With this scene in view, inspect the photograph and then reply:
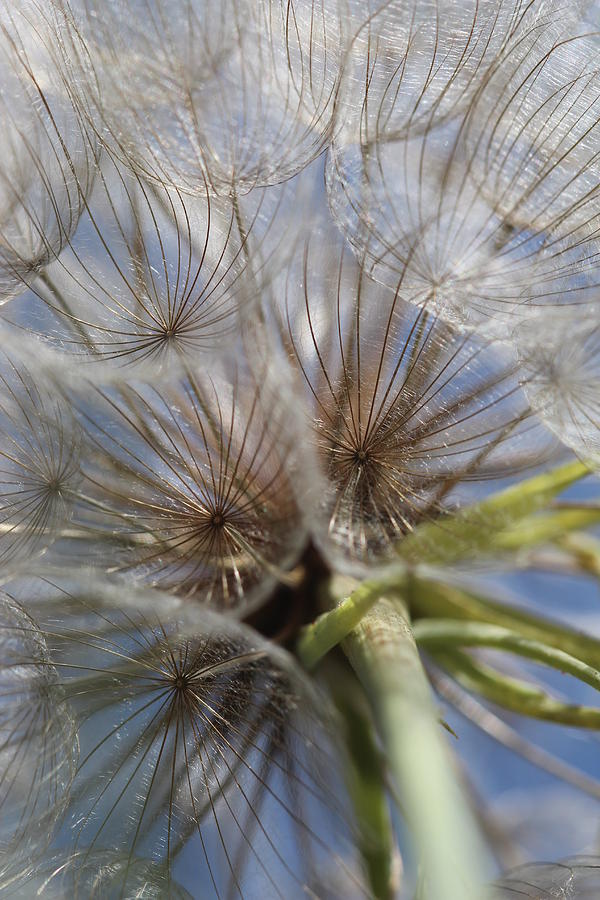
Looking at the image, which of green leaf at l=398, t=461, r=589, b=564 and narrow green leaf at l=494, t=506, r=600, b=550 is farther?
narrow green leaf at l=494, t=506, r=600, b=550

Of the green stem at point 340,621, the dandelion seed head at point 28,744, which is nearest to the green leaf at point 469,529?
the green stem at point 340,621

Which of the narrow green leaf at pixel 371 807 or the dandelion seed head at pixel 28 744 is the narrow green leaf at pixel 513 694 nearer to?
the narrow green leaf at pixel 371 807

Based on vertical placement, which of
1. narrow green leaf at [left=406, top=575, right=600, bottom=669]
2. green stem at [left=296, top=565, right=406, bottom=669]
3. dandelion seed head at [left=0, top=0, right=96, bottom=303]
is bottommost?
green stem at [left=296, top=565, right=406, bottom=669]

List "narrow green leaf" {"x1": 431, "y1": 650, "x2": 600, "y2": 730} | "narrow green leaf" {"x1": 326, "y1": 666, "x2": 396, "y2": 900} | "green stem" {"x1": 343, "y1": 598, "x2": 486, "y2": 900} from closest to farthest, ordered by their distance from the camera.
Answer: "green stem" {"x1": 343, "y1": 598, "x2": 486, "y2": 900}
"narrow green leaf" {"x1": 326, "y1": 666, "x2": 396, "y2": 900}
"narrow green leaf" {"x1": 431, "y1": 650, "x2": 600, "y2": 730}

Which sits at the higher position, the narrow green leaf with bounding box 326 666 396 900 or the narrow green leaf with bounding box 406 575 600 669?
the narrow green leaf with bounding box 406 575 600 669

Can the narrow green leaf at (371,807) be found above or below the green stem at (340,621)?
below

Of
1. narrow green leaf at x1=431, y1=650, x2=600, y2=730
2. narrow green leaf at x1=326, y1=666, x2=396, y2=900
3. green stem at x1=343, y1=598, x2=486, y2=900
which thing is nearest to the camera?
green stem at x1=343, y1=598, x2=486, y2=900

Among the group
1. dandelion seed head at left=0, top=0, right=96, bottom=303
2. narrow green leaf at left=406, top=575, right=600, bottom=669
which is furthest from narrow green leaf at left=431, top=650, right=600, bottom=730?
dandelion seed head at left=0, top=0, right=96, bottom=303

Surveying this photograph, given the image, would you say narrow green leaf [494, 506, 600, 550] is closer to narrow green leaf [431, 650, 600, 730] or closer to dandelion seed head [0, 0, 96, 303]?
narrow green leaf [431, 650, 600, 730]
